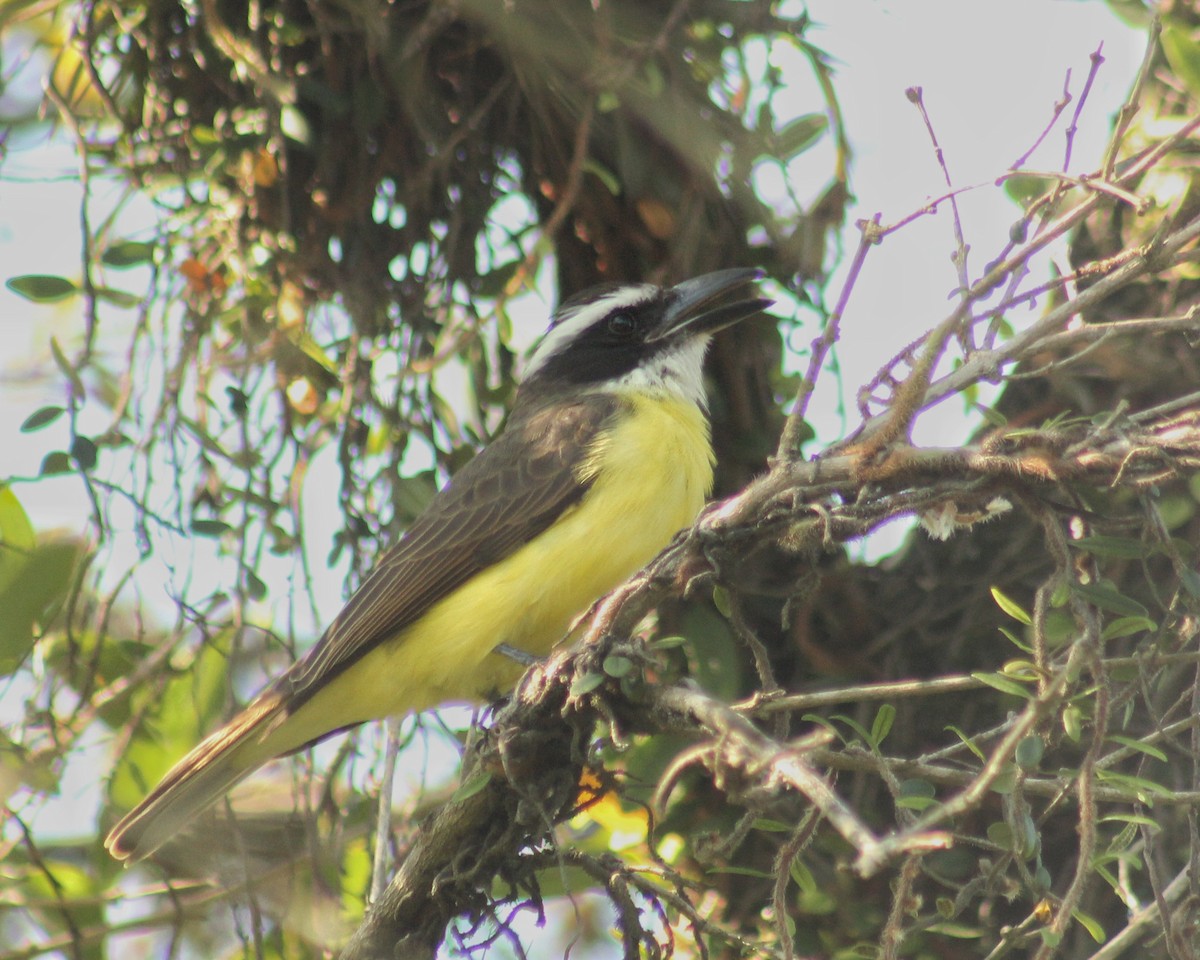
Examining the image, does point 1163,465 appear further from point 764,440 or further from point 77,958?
point 77,958

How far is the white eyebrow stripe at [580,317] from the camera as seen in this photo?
4.50 m

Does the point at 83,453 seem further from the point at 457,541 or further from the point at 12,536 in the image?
the point at 457,541

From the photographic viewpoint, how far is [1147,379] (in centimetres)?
442

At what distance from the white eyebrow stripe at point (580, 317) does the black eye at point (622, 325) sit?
0.15 feet

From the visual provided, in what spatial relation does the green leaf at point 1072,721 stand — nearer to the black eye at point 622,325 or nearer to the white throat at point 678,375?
the white throat at point 678,375

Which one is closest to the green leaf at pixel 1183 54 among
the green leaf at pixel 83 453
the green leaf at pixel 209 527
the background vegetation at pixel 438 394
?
the background vegetation at pixel 438 394

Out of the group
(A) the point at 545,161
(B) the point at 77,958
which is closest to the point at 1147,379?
(A) the point at 545,161

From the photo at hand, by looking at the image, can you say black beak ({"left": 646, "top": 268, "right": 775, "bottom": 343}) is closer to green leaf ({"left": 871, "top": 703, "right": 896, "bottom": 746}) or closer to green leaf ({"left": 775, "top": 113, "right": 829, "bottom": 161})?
green leaf ({"left": 775, "top": 113, "right": 829, "bottom": 161})

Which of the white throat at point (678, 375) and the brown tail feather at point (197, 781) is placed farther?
the white throat at point (678, 375)

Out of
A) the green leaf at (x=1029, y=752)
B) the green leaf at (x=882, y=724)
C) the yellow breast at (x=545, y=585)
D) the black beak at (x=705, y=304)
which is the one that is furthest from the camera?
the black beak at (x=705, y=304)

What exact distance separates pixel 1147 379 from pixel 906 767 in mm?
2344

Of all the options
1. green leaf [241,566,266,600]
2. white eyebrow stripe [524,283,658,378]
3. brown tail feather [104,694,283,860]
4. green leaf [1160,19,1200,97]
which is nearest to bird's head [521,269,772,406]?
white eyebrow stripe [524,283,658,378]

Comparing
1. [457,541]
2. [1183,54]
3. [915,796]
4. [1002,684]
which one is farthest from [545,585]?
[1183,54]

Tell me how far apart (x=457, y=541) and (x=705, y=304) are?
112 centimetres
